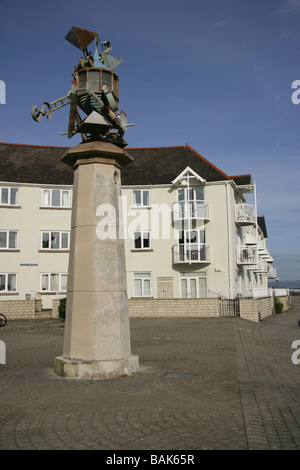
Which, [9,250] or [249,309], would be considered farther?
[9,250]

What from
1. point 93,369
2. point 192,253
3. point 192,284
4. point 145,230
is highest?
point 145,230

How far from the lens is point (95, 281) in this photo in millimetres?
9602

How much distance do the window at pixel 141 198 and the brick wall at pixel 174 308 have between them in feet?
30.6

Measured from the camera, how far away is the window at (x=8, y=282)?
32.0m

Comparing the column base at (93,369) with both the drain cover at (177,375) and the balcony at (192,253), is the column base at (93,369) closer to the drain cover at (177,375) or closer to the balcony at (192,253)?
the drain cover at (177,375)

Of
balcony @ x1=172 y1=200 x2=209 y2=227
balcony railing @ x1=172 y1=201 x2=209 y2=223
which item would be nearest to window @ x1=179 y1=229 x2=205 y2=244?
balcony @ x1=172 y1=200 x2=209 y2=227

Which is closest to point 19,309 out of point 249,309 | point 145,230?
point 145,230

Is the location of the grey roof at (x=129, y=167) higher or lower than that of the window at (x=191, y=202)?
higher

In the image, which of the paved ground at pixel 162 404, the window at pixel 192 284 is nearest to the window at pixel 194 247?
the window at pixel 192 284

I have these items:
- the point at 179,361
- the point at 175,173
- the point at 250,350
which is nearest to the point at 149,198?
the point at 175,173

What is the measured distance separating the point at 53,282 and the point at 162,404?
88.2 feet

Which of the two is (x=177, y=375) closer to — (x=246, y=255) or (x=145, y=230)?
(x=145, y=230)

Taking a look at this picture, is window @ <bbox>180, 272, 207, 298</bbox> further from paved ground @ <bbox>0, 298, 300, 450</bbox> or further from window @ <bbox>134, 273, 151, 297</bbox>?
paved ground @ <bbox>0, 298, 300, 450</bbox>
